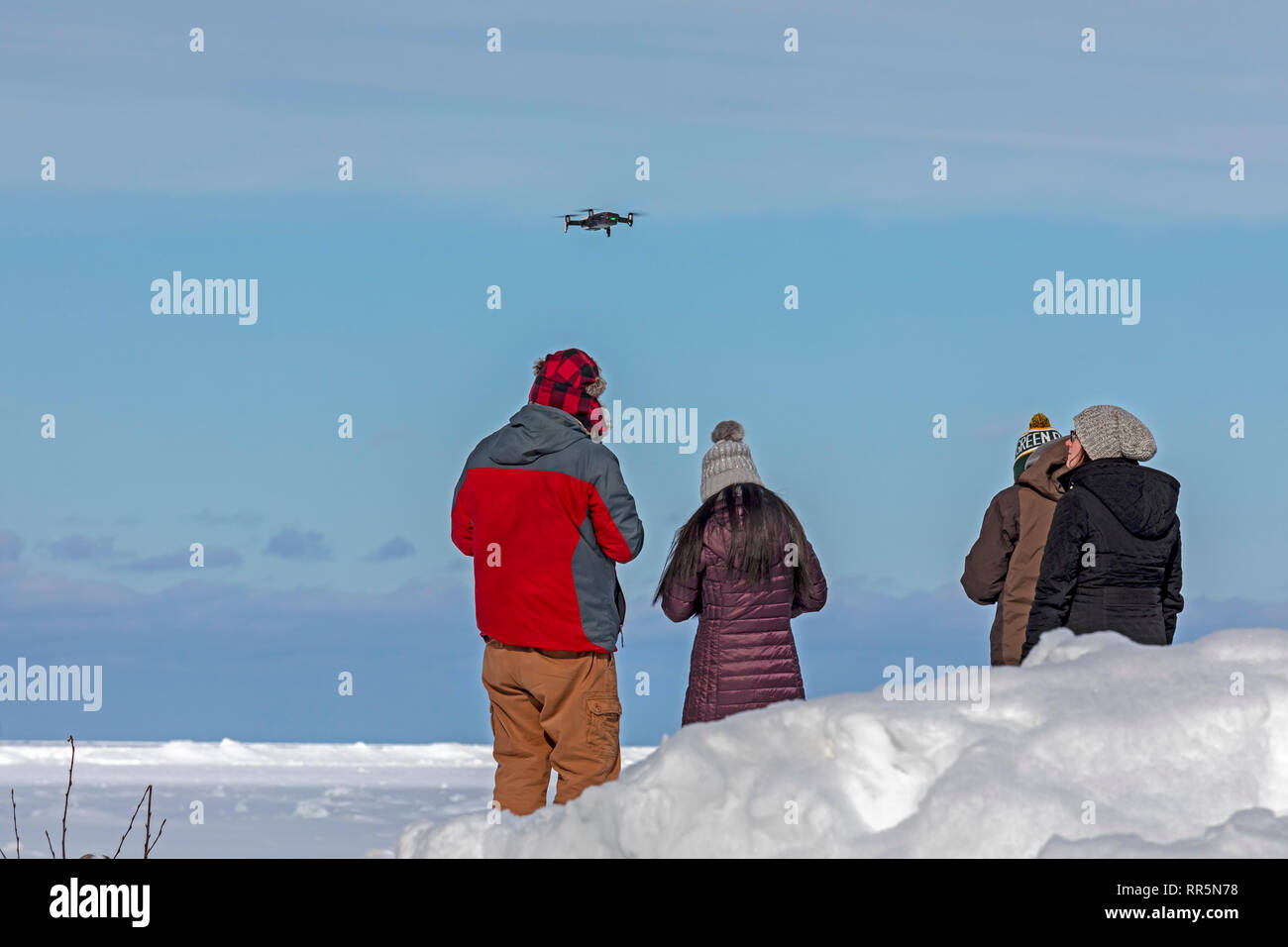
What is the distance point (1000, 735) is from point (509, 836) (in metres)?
1.82

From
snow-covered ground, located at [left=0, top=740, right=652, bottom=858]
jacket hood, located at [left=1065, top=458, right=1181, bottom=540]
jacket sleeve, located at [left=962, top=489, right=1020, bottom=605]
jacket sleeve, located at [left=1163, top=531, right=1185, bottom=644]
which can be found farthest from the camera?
snow-covered ground, located at [left=0, top=740, right=652, bottom=858]

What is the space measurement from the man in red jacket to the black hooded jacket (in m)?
2.00

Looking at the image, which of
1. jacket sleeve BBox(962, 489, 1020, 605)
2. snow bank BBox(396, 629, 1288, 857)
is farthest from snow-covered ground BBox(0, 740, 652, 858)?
snow bank BBox(396, 629, 1288, 857)

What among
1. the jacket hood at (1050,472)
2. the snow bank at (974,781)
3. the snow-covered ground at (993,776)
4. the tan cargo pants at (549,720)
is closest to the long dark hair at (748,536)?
the tan cargo pants at (549,720)

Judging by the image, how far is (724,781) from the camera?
15.9 ft

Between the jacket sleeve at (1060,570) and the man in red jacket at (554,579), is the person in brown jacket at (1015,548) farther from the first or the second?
the man in red jacket at (554,579)

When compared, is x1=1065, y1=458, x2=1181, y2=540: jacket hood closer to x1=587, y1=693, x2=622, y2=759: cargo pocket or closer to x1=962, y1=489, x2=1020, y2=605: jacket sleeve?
x1=962, y1=489, x2=1020, y2=605: jacket sleeve

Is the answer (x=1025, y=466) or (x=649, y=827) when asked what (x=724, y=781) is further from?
(x=1025, y=466)

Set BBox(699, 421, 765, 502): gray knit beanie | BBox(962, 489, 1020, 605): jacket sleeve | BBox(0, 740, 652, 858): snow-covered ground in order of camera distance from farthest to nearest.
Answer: BBox(0, 740, 652, 858): snow-covered ground
BBox(962, 489, 1020, 605): jacket sleeve
BBox(699, 421, 765, 502): gray knit beanie

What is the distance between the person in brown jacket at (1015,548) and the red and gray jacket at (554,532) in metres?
2.39

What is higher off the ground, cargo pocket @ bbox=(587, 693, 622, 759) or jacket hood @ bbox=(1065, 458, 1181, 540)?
jacket hood @ bbox=(1065, 458, 1181, 540)

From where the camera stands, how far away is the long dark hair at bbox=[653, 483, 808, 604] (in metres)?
7.04

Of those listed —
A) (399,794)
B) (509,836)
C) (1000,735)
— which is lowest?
(399,794)

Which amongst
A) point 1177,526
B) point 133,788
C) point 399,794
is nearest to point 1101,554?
point 1177,526
